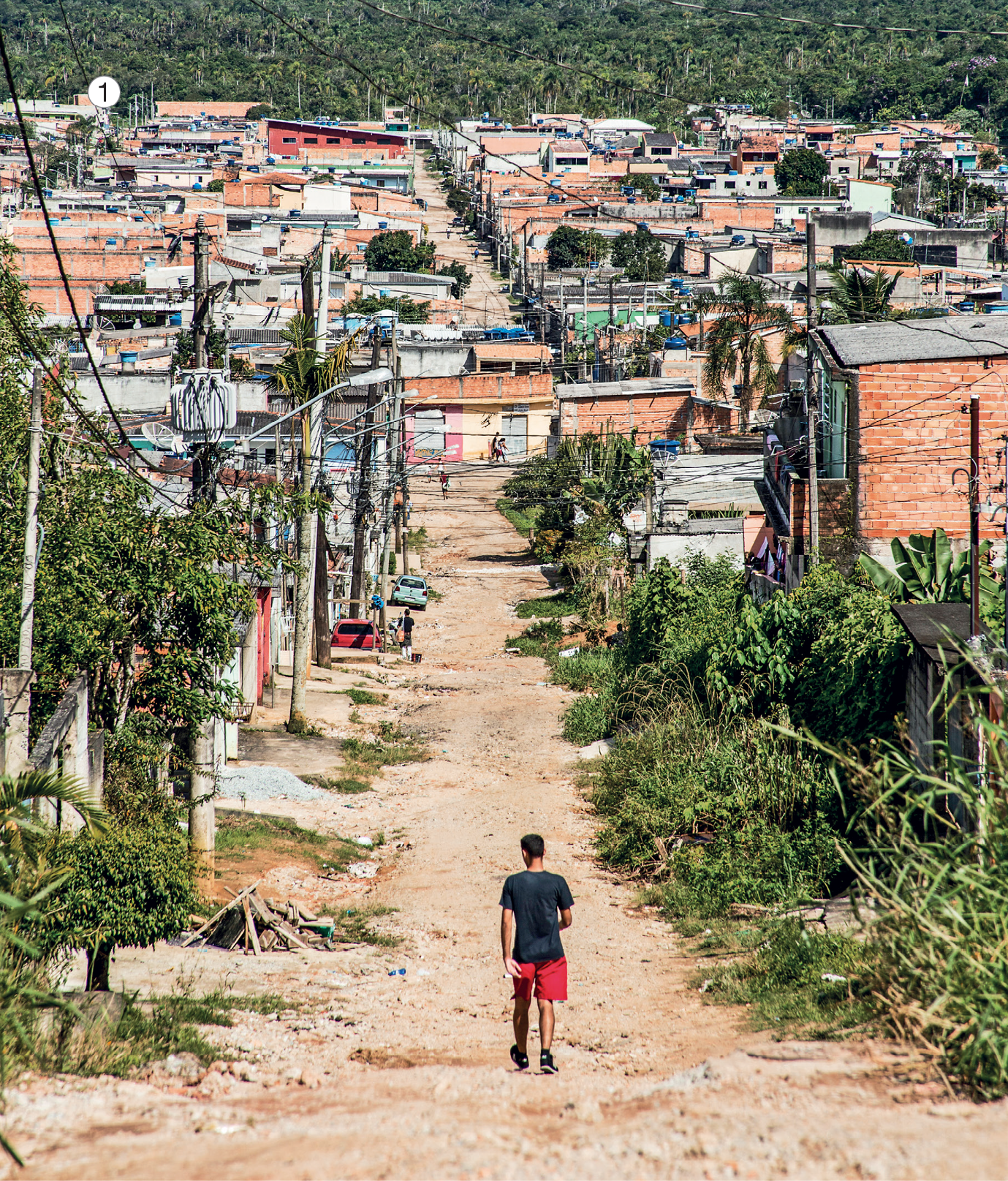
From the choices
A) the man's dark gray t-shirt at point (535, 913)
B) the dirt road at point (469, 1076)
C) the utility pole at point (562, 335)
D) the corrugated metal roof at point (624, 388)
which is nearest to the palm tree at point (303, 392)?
the dirt road at point (469, 1076)

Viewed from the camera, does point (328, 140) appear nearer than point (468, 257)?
No

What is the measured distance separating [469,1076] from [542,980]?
730mm

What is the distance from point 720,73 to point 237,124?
70.8 meters

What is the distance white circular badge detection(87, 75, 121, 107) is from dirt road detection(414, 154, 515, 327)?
63.5 meters

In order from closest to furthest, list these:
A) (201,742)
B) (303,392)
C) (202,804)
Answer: (201,742)
(202,804)
(303,392)

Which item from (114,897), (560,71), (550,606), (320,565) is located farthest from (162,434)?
(560,71)

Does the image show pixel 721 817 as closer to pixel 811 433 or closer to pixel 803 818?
pixel 803 818

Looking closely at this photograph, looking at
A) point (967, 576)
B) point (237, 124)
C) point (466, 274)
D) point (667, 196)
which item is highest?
point (237, 124)

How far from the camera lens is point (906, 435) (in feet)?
64.7

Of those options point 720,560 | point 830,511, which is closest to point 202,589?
point 830,511

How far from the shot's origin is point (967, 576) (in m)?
14.0

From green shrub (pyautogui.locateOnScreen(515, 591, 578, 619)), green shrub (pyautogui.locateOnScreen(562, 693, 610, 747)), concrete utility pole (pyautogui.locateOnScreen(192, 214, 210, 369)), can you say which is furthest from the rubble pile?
green shrub (pyautogui.locateOnScreen(515, 591, 578, 619))

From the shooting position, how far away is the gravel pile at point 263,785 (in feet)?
55.0

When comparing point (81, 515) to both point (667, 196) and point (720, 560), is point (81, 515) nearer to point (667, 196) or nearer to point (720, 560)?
point (720, 560)
